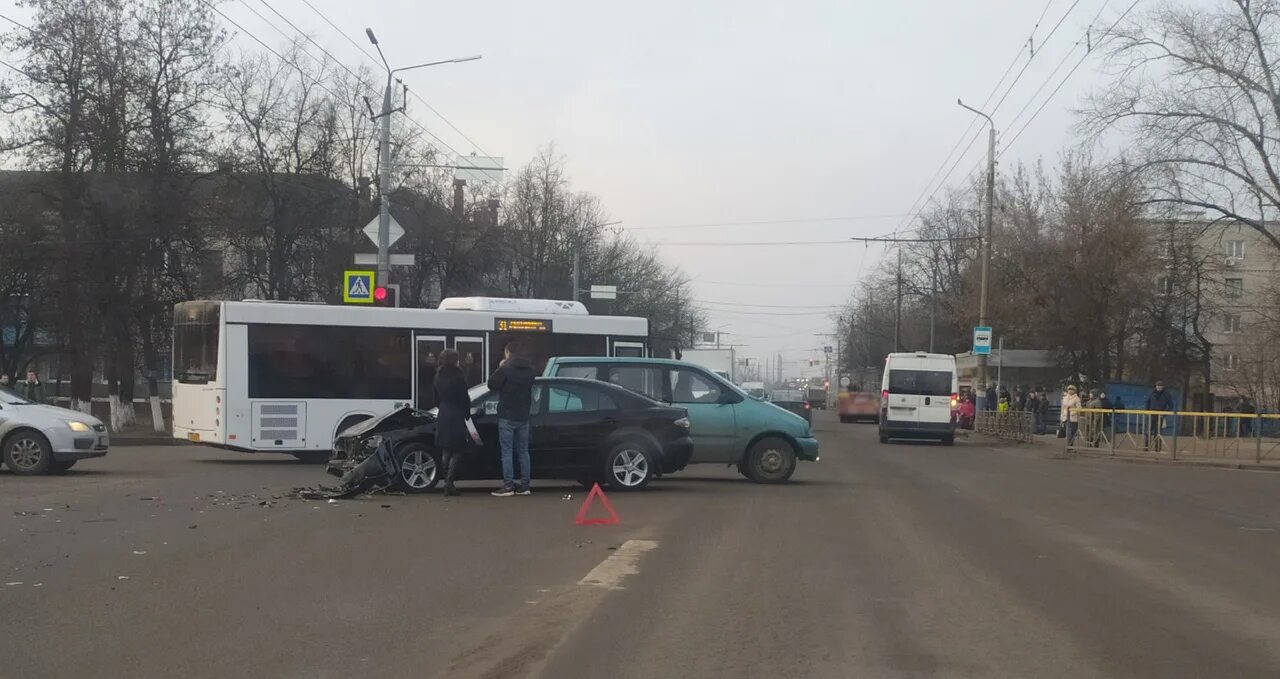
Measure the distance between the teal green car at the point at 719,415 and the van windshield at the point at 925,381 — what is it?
52.9ft

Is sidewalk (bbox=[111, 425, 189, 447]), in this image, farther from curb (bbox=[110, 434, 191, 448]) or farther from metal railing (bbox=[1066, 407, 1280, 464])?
metal railing (bbox=[1066, 407, 1280, 464])

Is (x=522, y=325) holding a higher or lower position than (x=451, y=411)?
higher

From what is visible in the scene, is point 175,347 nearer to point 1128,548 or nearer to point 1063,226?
point 1128,548

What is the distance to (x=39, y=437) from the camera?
17.6 m

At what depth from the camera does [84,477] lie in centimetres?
1748

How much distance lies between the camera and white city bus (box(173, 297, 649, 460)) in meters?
21.0

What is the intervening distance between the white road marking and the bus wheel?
4.64m

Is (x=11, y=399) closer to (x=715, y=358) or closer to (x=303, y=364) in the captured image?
(x=303, y=364)

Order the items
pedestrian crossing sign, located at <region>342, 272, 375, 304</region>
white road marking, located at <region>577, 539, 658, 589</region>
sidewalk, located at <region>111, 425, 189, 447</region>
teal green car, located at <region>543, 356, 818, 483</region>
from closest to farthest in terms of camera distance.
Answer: white road marking, located at <region>577, 539, 658, 589</region> → teal green car, located at <region>543, 356, 818, 483</region> → pedestrian crossing sign, located at <region>342, 272, 375, 304</region> → sidewalk, located at <region>111, 425, 189, 447</region>

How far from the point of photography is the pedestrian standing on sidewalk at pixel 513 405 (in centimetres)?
1460

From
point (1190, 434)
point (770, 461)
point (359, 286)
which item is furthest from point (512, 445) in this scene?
point (1190, 434)

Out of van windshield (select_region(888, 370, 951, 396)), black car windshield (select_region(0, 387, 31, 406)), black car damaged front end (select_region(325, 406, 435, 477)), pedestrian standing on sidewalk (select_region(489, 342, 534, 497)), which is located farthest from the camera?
van windshield (select_region(888, 370, 951, 396))

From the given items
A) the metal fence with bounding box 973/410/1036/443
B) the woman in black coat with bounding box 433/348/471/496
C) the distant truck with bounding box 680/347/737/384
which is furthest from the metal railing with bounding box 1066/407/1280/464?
the woman in black coat with bounding box 433/348/471/496

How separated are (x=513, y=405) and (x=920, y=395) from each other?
67.1 ft
